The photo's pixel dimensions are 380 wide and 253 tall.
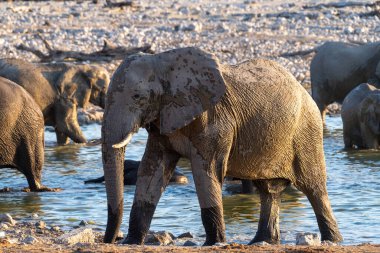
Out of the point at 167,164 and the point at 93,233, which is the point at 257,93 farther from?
the point at 93,233

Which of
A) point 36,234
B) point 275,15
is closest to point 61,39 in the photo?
point 275,15

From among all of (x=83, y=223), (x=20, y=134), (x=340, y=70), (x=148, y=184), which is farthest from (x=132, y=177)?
(x=340, y=70)

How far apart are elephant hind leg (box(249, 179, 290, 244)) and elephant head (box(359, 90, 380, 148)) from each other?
19.0 ft

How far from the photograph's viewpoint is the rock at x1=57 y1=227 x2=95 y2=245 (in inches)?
286

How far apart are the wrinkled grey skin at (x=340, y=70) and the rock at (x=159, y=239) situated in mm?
8969

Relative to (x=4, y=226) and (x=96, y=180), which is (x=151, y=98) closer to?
(x=4, y=226)

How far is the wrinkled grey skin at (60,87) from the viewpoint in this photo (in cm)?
1373

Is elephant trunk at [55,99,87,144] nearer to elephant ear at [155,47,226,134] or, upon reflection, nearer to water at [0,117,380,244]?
water at [0,117,380,244]

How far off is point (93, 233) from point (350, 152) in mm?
6259

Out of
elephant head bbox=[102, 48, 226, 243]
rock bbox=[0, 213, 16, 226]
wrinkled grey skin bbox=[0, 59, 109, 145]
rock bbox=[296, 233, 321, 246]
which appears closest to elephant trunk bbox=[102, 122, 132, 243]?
elephant head bbox=[102, 48, 226, 243]

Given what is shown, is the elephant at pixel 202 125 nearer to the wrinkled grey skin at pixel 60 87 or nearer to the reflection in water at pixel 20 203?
the reflection in water at pixel 20 203

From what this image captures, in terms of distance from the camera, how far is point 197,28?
24281mm

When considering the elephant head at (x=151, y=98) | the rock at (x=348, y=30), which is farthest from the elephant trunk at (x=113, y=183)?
the rock at (x=348, y=30)

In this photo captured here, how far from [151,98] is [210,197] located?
694mm
